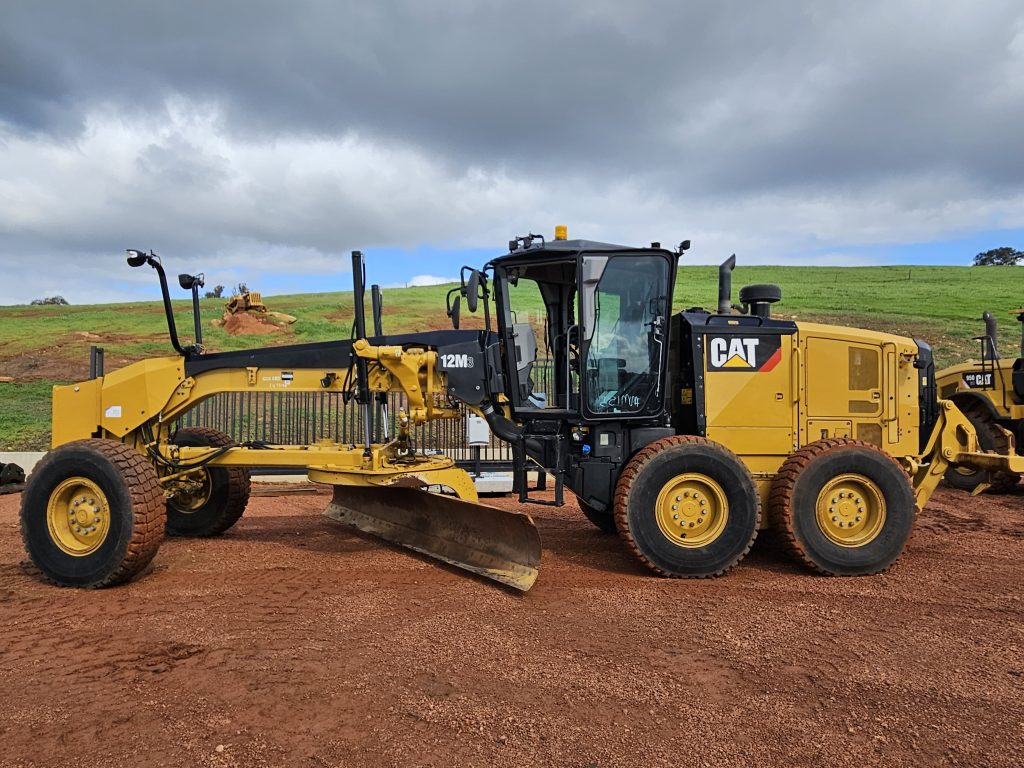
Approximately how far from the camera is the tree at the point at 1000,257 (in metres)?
73.7

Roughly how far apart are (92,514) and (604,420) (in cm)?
408

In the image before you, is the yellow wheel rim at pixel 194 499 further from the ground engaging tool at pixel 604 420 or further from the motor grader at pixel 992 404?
the motor grader at pixel 992 404

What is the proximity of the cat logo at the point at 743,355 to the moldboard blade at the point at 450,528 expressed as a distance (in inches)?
87.9

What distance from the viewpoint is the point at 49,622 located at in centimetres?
473

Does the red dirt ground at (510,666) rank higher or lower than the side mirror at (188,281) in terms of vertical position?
lower

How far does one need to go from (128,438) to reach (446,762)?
4565mm

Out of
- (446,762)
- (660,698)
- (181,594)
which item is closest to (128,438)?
(181,594)

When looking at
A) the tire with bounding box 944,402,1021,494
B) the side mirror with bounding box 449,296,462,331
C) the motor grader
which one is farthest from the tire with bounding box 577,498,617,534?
the motor grader

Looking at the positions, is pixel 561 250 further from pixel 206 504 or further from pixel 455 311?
pixel 206 504

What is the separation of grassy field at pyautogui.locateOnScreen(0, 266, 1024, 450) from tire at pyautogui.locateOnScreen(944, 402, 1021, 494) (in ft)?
44.2

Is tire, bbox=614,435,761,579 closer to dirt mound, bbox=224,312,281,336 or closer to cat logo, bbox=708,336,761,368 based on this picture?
cat logo, bbox=708,336,761,368

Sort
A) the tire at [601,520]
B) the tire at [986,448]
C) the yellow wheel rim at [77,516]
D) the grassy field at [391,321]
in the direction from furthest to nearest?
the grassy field at [391,321], the tire at [986,448], the tire at [601,520], the yellow wheel rim at [77,516]

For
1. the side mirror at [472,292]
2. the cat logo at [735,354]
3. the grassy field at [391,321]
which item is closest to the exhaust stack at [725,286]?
the cat logo at [735,354]

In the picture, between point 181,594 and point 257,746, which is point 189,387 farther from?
point 257,746
